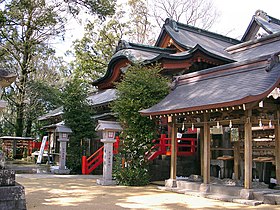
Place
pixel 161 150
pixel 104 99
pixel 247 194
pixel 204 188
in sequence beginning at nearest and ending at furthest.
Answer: pixel 247 194
pixel 204 188
pixel 161 150
pixel 104 99

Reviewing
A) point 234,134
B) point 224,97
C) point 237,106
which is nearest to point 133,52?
point 234,134

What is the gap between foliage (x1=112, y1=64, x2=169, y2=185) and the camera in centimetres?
1101

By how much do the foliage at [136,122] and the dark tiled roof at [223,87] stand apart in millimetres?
758

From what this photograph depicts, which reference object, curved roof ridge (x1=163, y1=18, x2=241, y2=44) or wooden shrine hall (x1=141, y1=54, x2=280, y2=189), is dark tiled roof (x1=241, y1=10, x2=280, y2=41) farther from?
wooden shrine hall (x1=141, y1=54, x2=280, y2=189)

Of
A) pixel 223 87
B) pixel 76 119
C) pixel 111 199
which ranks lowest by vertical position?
pixel 111 199

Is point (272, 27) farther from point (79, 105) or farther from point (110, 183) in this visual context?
point (110, 183)

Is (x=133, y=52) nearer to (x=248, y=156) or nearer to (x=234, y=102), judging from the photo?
(x=234, y=102)

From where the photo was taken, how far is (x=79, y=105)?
15.8 m

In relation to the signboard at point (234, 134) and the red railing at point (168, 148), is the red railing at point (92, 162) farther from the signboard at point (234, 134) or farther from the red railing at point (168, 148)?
the signboard at point (234, 134)

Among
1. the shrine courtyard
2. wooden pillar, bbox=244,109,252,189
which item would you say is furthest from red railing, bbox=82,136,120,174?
wooden pillar, bbox=244,109,252,189

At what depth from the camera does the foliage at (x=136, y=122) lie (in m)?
11.0

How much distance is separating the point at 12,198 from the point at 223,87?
19.8 feet

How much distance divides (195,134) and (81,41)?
1781cm

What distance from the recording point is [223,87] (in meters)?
9.03
